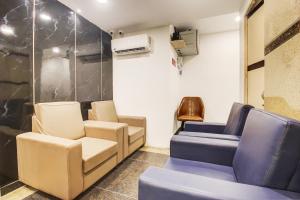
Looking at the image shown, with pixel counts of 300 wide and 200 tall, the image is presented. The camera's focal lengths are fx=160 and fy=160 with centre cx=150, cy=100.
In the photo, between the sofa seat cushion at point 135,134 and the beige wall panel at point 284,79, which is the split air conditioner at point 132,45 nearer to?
the sofa seat cushion at point 135,134

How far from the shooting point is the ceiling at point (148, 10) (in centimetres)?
238

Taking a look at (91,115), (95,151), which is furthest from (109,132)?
(91,115)

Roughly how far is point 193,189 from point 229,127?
55.5 inches

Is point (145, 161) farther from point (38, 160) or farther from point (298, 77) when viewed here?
point (298, 77)

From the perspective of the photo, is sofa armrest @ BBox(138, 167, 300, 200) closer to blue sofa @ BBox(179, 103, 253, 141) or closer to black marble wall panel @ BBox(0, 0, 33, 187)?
blue sofa @ BBox(179, 103, 253, 141)

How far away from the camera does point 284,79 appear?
110 centimetres

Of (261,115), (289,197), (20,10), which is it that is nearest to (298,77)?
(261,115)

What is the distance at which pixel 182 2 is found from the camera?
2.38 meters

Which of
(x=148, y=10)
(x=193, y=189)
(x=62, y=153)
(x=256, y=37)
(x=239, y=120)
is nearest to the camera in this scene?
(x=193, y=189)

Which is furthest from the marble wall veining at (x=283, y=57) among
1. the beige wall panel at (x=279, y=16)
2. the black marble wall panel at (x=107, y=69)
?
the black marble wall panel at (x=107, y=69)

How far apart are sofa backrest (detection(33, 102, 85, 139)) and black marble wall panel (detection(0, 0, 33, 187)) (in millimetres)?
181

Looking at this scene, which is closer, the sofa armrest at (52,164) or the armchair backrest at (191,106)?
the sofa armrest at (52,164)

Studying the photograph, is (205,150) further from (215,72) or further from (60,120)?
(215,72)

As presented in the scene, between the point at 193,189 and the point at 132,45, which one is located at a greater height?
the point at 132,45
